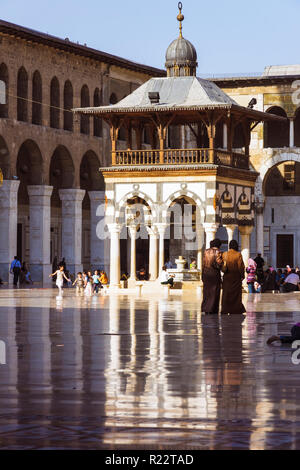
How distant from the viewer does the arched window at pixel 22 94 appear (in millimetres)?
43875

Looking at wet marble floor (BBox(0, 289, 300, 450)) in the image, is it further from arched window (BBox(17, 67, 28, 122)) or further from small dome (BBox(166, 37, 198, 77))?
arched window (BBox(17, 67, 28, 122))

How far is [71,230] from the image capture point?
157 ft

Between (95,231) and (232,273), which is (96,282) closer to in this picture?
(95,231)

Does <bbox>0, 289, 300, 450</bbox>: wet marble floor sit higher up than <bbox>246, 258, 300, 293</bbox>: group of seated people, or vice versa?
<bbox>246, 258, 300, 293</bbox>: group of seated people

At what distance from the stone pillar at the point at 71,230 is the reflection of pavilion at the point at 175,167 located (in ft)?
31.2

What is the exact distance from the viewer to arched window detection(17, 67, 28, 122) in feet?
144

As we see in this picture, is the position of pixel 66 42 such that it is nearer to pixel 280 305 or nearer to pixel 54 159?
pixel 54 159

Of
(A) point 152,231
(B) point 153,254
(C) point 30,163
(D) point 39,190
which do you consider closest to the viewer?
(B) point 153,254

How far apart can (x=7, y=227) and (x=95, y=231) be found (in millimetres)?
7939

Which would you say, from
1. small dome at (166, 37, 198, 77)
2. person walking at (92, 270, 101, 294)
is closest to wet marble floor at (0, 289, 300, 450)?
person walking at (92, 270, 101, 294)

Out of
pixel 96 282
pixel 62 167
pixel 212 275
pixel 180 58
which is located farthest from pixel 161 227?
pixel 212 275

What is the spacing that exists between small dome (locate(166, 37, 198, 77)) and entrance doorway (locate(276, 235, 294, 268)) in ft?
51.8

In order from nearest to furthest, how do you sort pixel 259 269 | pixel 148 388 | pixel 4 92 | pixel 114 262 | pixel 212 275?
pixel 148 388 < pixel 212 275 < pixel 114 262 < pixel 259 269 < pixel 4 92
